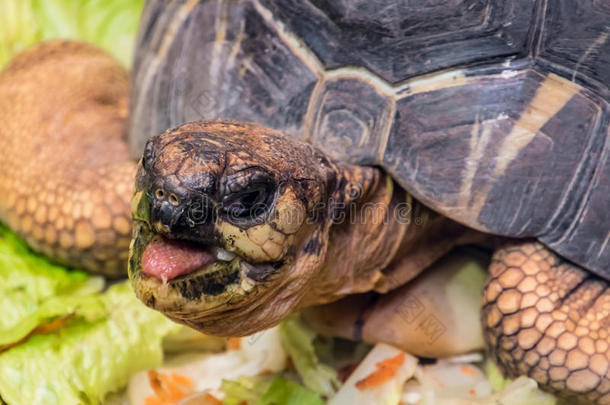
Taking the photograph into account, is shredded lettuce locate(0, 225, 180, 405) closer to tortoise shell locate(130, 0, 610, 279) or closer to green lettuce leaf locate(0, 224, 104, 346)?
green lettuce leaf locate(0, 224, 104, 346)

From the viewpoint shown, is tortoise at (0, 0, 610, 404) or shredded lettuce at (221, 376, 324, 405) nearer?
tortoise at (0, 0, 610, 404)

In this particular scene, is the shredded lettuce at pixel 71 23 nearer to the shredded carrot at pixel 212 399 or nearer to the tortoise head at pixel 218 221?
the shredded carrot at pixel 212 399

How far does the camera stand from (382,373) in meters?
2.30

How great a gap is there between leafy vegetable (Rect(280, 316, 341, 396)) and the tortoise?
13cm

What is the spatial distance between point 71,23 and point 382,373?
8.73ft

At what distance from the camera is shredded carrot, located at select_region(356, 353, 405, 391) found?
2266 mm

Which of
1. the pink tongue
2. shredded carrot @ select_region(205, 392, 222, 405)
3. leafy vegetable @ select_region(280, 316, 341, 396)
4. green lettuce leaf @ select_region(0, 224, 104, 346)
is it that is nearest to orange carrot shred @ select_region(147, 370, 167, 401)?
shredded carrot @ select_region(205, 392, 222, 405)

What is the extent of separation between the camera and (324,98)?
2094 mm

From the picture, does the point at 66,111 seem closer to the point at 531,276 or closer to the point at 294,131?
the point at 294,131

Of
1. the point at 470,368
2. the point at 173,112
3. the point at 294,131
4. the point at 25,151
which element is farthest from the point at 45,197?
the point at 470,368

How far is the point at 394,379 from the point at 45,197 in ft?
4.73

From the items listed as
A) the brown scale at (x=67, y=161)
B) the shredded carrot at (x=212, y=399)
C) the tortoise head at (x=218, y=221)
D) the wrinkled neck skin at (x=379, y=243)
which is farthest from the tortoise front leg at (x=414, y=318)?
the brown scale at (x=67, y=161)

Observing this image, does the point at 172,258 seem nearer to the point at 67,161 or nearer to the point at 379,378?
the point at 379,378

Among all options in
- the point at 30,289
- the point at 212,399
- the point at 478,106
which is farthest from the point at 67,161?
the point at 478,106
